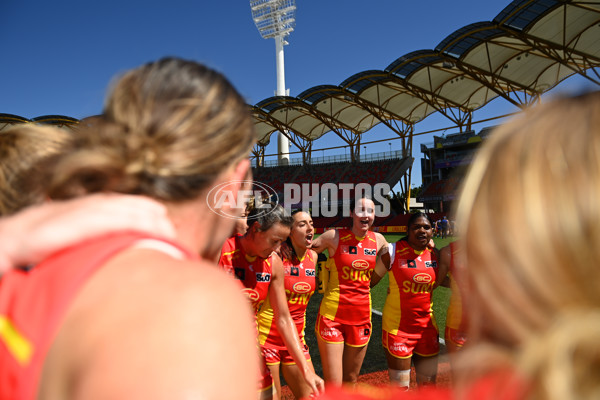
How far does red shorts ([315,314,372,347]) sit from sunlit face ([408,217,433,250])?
1.31m

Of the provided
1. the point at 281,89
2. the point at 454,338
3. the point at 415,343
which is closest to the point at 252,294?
the point at 415,343

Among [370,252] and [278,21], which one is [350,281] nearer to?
[370,252]

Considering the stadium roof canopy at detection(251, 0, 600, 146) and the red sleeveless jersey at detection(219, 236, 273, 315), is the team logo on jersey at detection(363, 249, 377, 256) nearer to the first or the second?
the red sleeveless jersey at detection(219, 236, 273, 315)

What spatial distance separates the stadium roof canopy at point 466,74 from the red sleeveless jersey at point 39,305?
80.8 ft

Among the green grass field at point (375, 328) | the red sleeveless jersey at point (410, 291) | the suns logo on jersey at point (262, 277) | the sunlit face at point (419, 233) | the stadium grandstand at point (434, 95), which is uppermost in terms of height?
the stadium grandstand at point (434, 95)

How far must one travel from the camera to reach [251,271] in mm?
4461

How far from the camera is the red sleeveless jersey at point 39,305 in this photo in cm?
66

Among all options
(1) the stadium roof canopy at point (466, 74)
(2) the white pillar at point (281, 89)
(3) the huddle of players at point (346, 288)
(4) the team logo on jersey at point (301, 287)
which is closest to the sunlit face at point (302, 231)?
(3) the huddle of players at point (346, 288)

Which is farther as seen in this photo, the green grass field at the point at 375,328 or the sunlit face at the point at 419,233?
the green grass field at the point at 375,328

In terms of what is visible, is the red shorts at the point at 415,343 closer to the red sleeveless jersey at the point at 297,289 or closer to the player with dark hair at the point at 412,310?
the player with dark hair at the point at 412,310

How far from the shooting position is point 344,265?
580 centimetres

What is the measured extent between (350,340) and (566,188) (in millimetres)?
5233

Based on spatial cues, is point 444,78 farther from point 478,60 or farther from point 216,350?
point 216,350

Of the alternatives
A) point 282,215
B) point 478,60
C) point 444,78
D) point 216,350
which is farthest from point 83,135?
point 444,78
